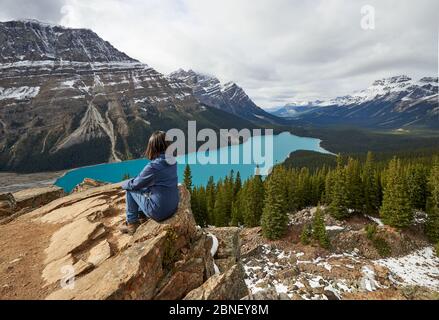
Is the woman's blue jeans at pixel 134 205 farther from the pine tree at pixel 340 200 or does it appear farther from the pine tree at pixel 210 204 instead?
the pine tree at pixel 210 204

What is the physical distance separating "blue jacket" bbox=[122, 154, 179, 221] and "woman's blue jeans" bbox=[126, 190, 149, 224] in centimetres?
17

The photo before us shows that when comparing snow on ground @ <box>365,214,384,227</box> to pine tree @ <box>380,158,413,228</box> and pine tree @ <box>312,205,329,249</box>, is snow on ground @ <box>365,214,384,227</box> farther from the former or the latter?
pine tree @ <box>312,205,329,249</box>

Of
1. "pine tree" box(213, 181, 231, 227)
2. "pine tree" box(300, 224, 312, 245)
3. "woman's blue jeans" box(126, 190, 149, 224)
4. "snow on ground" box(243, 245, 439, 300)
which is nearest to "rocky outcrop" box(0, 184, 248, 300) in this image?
"woman's blue jeans" box(126, 190, 149, 224)

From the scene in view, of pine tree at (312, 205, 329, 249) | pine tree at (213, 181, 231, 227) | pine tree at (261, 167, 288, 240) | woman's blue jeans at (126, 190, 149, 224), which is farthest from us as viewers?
pine tree at (213, 181, 231, 227)

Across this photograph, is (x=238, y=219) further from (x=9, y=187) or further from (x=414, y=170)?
(x=9, y=187)

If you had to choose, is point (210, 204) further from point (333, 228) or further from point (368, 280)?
point (368, 280)

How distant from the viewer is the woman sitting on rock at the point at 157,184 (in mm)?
7477

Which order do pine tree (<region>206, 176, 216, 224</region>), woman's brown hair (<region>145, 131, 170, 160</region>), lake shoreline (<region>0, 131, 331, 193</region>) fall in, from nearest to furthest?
woman's brown hair (<region>145, 131, 170, 160</region>), pine tree (<region>206, 176, 216, 224</region>), lake shoreline (<region>0, 131, 331, 193</region>)

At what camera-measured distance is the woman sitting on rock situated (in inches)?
294

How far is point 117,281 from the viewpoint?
19.7 feet

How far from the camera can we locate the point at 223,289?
6.82 meters

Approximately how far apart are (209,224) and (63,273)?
46.1 m
